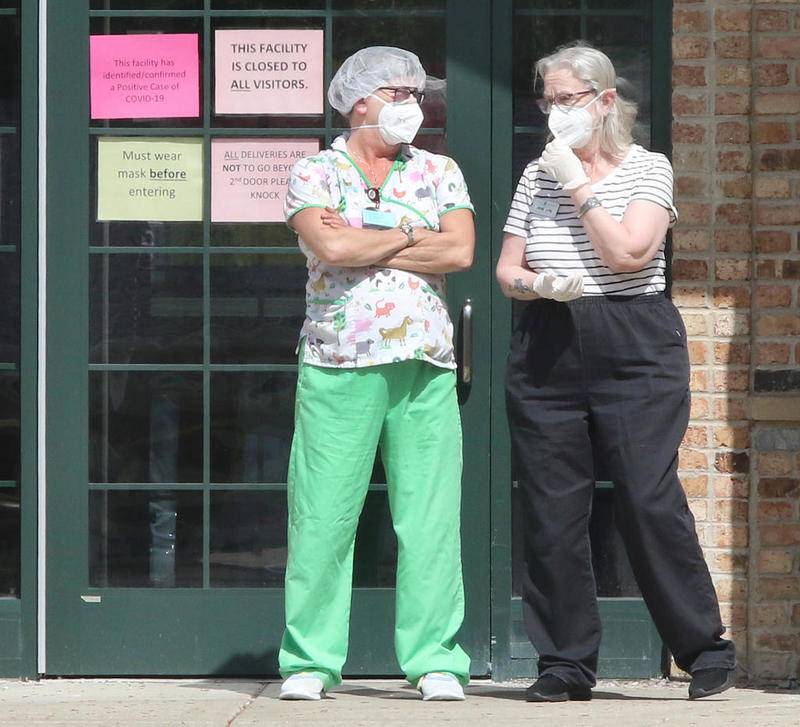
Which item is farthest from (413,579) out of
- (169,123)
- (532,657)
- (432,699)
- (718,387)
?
(169,123)

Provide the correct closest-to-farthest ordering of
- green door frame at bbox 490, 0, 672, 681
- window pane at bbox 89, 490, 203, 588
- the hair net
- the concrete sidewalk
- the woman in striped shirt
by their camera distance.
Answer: the concrete sidewalk → the woman in striped shirt → the hair net → green door frame at bbox 490, 0, 672, 681 → window pane at bbox 89, 490, 203, 588

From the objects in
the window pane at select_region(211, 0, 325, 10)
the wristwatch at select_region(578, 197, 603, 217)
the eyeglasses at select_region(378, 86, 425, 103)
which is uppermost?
the window pane at select_region(211, 0, 325, 10)

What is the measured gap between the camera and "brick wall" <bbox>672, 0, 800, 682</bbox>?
5465mm

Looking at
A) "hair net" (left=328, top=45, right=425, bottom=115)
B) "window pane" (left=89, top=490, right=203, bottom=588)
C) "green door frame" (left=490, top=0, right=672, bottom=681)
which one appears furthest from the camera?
"window pane" (left=89, top=490, right=203, bottom=588)

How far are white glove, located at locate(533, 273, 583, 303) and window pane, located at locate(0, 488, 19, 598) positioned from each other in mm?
2066

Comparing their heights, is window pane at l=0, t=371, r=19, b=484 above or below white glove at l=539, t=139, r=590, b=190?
below

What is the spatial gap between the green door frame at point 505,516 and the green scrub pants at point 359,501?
602 mm

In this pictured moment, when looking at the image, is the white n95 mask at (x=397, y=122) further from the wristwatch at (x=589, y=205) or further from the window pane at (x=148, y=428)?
the window pane at (x=148, y=428)

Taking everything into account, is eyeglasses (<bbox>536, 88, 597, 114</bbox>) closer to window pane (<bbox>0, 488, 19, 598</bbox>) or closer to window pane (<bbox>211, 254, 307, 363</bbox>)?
window pane (<bbox>211, 254, 307, 363</bbox>)

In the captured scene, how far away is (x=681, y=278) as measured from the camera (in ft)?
18.1

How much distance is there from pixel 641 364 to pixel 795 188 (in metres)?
1.03

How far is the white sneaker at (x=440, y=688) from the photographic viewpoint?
498 centimetres

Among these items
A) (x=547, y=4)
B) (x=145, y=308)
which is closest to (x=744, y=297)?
(x=547, y=4)

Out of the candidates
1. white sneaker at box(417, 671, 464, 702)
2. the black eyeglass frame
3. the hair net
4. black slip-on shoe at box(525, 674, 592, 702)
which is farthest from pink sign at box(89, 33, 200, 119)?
black slip-on shoe at box(525, 674, 592, 702)
